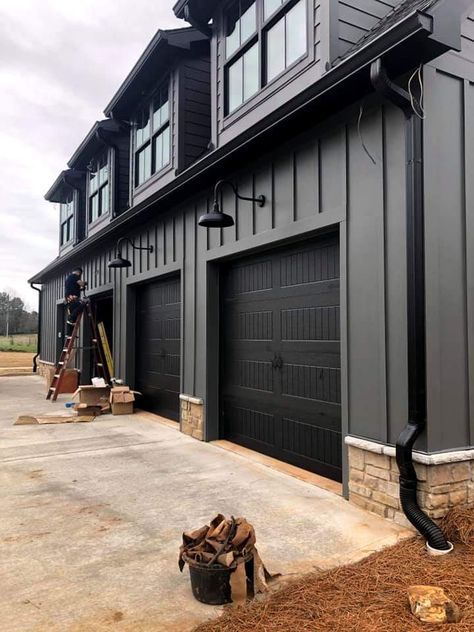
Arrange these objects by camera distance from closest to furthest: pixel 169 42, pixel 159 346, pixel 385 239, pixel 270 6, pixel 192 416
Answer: pixel 385 239, pixel 270 6, pixel 192 416, pixel 169 42, pixel 159 346

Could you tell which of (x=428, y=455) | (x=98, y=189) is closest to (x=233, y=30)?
(x=428, y=455)

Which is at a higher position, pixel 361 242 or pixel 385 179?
pixel 385 179

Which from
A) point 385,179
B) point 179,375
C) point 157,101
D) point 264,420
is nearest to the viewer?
point 385,179

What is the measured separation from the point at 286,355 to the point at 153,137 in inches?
216

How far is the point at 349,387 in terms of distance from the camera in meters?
3.93

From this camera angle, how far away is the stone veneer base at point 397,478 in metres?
3.23

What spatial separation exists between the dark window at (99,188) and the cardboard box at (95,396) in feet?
14.5

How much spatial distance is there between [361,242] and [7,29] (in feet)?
28.9

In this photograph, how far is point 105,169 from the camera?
11344 mm

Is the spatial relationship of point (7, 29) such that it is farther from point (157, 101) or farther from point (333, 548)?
point (333, 548)

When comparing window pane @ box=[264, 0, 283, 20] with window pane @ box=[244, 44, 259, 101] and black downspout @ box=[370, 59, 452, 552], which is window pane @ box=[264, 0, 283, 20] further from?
black downspout @ box=[370, 59, 452, 552]

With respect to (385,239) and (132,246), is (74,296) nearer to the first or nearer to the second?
(132,246)

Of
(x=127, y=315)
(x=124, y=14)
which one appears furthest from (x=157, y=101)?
(x=127, y=315)

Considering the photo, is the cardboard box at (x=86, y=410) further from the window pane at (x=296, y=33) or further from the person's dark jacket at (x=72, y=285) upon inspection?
the window pane at (x=296, y=33)
